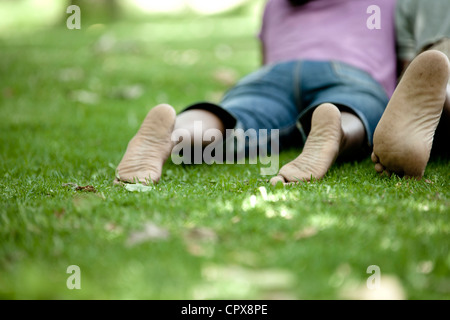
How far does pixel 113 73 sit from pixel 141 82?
1.44 feet

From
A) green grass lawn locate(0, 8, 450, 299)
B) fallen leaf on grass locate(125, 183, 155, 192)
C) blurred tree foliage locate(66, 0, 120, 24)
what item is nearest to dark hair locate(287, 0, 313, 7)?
green grass lawn locate(0, 8, 450, 299)

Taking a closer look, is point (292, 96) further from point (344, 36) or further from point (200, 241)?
point (200, 241)

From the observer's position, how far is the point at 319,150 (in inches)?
73.9

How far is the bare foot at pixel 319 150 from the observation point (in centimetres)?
185

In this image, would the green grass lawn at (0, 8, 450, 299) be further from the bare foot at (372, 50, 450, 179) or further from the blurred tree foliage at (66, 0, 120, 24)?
the blurred tree foliage at (66, 0, 120, 24)

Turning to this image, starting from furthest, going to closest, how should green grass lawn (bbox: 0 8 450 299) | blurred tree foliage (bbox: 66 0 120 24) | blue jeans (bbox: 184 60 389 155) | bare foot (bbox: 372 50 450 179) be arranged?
blurred tree foliage (bbox: 66 0 120 24), blue jeans (bbox: 184 60 389 155), bare foot (bbox: 372 50 450 179), green grass lawn (bbox: 0 8 450 299)

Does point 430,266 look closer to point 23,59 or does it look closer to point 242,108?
point 242,108

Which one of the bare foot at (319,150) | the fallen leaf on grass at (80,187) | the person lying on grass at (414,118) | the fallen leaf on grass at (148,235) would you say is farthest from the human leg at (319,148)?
the fallen leaf on grass at (80,187)

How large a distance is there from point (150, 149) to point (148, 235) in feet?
2.38

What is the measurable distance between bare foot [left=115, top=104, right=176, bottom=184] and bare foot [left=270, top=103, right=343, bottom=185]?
50cm

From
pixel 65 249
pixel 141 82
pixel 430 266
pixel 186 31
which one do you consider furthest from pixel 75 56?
pixel 430 266

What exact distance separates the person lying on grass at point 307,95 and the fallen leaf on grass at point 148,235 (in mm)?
569

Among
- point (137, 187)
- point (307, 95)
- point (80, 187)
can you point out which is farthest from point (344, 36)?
point (80, 187)

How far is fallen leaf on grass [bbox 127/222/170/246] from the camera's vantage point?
50.8 inches
